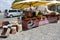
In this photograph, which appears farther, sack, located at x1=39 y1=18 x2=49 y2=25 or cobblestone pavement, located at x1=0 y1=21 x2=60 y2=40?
sack, located at x1=39 y1=18 x2=49 y2=25

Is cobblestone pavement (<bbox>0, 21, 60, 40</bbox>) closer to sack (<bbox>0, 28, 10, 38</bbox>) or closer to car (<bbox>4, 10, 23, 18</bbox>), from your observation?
sack (<bbox>0, 28, 10, 38</bbox>)

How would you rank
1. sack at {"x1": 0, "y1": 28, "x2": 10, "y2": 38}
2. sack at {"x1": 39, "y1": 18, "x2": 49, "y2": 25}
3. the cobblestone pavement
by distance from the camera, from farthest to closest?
sack at {"x1": 39, "y1": 18, "x2": 49, "y2": 25} < sack at {"x1": 0, "y1": 28, "x2": 10, "y2": 38} < the cobblestone pavement

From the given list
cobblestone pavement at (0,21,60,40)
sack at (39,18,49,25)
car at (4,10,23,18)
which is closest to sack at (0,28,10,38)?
cobblestone pavement at (0,21,60,40)

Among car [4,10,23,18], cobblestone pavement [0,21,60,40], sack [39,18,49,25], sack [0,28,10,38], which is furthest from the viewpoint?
car [4,10,23,18]

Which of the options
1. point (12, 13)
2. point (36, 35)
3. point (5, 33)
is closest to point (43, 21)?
point (36, 35)

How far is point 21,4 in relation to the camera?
21641mm

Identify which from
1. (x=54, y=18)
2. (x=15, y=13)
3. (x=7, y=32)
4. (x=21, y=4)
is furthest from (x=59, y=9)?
(x=7, y=32)

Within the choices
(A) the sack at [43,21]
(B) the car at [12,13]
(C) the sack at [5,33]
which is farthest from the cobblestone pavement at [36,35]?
(B) the car at [12,13]

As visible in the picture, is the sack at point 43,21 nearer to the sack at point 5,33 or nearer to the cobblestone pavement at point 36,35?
the cobblestone pavement at point 36,35

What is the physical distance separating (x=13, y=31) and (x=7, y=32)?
94 centimetres

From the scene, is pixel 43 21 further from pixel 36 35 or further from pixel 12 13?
pixel 12 13

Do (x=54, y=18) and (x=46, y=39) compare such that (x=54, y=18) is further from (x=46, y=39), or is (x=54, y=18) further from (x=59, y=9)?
(x=59, y=9)

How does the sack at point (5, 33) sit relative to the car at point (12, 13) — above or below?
above

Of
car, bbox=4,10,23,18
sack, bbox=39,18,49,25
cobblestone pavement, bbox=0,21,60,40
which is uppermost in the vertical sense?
cobblestone pavement, bbox=0,21,60,40
